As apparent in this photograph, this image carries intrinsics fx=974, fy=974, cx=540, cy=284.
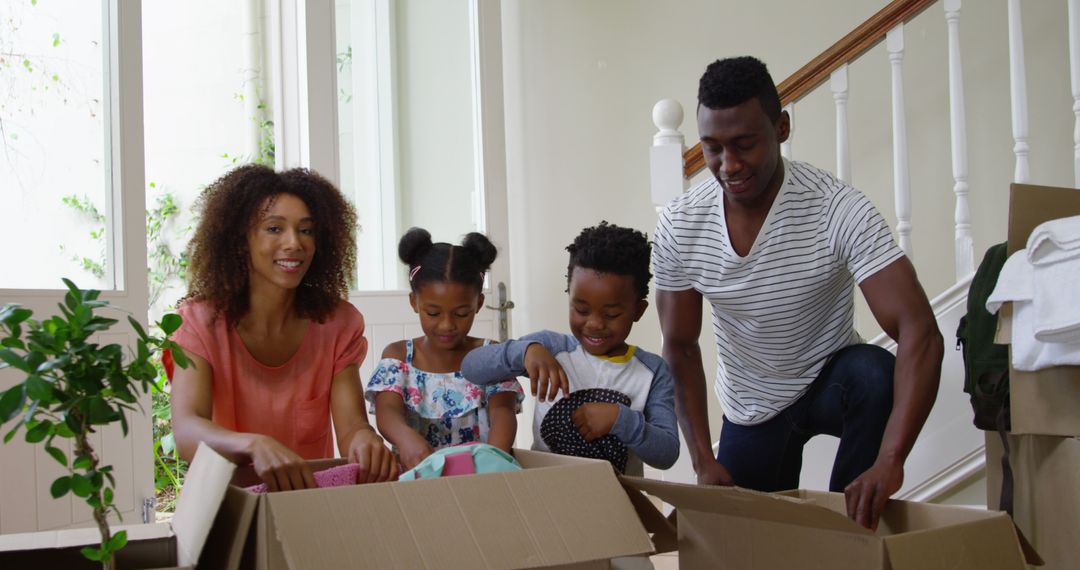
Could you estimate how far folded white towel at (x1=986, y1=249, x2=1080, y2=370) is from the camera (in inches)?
57.6

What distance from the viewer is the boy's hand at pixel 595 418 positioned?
1.57m

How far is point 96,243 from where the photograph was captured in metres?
2.61

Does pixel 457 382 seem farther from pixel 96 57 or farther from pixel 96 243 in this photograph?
pixel 96 57

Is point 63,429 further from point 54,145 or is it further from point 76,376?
point 54,145

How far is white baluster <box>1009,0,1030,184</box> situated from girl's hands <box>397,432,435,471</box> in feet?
A: 5.51

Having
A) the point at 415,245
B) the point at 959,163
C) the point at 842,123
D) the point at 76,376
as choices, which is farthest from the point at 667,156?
the point at 76,376

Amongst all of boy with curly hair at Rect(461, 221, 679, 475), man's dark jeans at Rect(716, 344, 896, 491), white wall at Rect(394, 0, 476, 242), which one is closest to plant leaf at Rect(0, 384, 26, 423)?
boy with curly hair at Rect(461, 221, 679, 475)

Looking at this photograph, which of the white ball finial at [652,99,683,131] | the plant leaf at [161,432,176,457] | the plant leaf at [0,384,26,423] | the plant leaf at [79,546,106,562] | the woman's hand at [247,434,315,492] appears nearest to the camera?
the plant leaf at [0,384,26,423]

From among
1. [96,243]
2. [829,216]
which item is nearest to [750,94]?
[829,216]

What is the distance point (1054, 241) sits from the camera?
148 cm

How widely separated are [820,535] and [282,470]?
0.68 m

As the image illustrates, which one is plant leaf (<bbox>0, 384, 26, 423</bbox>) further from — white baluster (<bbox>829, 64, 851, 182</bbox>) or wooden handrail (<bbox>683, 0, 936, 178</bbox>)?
white baluster (<bbox>829, 64, 851, 182</bbox>)

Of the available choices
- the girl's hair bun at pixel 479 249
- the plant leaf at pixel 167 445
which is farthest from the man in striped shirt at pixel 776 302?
the plant leaf at pixel 167 445

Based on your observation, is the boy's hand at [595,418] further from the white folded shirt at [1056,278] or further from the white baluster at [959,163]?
the white baluster at [959,163]
